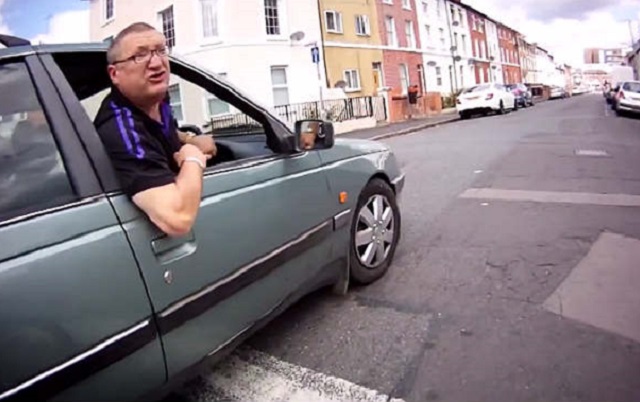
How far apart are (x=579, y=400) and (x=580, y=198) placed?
453 cm

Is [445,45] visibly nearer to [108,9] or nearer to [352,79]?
[352,79]

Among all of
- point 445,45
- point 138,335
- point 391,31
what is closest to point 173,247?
point 138,335

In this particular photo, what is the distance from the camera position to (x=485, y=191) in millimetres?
A: 7102

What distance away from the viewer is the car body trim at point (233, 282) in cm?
209

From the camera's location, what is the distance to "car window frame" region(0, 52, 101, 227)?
75.5 inches

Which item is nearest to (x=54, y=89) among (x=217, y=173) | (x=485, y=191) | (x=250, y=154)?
(x=217, y=173)

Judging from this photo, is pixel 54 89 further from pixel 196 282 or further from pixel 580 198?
pixel 580 198

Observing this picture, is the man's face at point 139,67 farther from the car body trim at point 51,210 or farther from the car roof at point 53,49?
the car body trim at point 51,210

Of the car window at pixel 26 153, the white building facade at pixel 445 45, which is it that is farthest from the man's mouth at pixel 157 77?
the white building facade at pixel 445 45

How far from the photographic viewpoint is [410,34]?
3450 cm

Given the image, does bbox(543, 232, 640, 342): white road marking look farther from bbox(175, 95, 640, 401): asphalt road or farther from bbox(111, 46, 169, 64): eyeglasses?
bbox(111, 46, 169, 64): eyeglasses

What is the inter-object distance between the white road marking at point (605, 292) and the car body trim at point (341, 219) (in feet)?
4.62

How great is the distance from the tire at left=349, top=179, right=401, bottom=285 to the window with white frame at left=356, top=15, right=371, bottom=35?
83.9 ft

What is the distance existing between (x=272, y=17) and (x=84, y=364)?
23.4 metres
